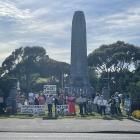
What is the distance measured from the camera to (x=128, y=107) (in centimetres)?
3203

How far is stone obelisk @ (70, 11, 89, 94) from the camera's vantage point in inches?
2349

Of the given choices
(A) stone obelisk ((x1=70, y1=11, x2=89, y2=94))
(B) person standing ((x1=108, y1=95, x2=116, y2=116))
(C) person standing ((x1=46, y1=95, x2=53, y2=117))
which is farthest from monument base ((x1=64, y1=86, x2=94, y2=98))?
(C) person standing ((x1=46, y1=95, x2=53, y2=117))

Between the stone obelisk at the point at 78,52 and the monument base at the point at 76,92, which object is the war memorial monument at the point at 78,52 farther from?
the monument base at the point at 76,92

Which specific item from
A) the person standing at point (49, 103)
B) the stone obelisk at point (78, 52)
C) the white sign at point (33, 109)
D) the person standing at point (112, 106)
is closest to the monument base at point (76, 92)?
the stone obelisk at point (78, 52)

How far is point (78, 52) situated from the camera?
60.6 meters

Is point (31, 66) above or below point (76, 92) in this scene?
above

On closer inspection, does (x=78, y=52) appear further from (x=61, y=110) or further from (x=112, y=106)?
(x=61, y=110)

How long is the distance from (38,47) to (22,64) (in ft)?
15.2

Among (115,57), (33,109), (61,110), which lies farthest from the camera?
(115,57)

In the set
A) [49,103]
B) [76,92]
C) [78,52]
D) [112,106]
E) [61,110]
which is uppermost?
[78,52]

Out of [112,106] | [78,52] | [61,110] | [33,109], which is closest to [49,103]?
[61,110]

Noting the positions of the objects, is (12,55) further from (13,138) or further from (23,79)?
(13,138)

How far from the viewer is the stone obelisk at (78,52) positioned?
196 ft

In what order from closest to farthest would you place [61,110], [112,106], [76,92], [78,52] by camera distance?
[61,110] → [112,106] → [76,92] → [78,52]
